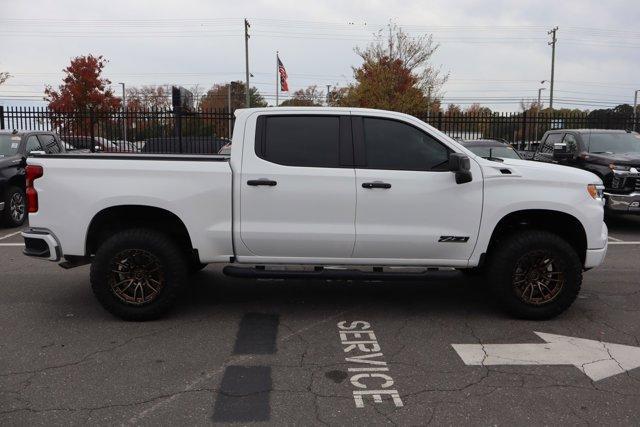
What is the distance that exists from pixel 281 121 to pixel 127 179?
1478 mm

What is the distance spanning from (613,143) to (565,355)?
8031mm

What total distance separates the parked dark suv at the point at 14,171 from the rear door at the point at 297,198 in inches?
275

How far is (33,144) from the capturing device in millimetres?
11070

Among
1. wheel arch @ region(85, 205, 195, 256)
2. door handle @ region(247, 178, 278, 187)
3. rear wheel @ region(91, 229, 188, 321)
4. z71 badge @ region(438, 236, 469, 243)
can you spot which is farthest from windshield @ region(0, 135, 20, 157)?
z71 badge @ region(438, 236, 469, 243)

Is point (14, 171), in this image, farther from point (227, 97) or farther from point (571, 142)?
point (227, 97)

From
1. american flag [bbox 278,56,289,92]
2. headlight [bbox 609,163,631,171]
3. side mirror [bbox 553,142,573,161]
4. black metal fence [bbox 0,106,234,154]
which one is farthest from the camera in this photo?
american flag [bbox 278,56,289,92]

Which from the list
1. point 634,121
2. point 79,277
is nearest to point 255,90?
point 634,121

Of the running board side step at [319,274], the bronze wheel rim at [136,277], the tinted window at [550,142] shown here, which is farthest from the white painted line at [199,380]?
the tinted window at [550,142]

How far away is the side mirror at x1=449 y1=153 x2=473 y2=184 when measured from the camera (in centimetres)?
480

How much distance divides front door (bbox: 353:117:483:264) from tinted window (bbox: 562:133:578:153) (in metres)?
7.24

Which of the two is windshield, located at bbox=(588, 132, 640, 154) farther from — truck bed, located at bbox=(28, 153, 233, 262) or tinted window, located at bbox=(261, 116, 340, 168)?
truck bed, located at bbox=(28, 153, 233, 262)

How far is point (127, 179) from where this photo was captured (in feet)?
16.1

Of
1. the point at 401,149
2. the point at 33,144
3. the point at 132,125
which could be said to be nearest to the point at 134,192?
the point at 401,149

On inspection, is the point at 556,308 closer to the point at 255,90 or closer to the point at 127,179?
the point at 127,179
